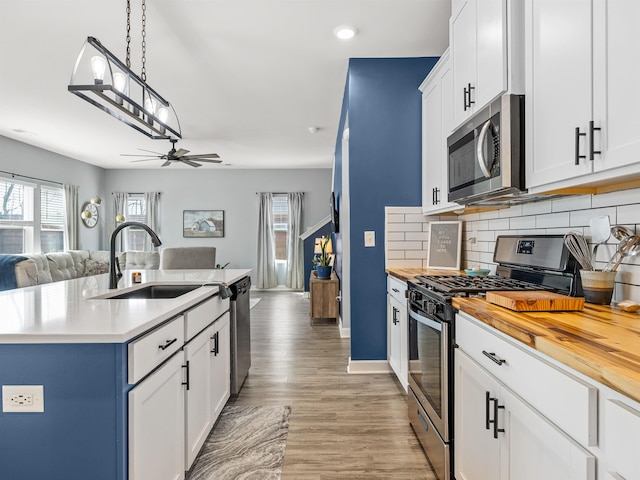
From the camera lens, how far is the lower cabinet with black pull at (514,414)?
2.85 ft

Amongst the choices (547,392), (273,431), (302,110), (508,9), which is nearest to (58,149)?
(302,110)

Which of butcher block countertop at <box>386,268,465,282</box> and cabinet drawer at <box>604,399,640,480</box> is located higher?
butcher block countertop at <box>386,268,465,282</box>

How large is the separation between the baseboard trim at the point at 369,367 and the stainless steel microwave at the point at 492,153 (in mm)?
A: 1626

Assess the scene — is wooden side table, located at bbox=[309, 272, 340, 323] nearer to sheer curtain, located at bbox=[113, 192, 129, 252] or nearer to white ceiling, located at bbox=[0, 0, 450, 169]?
white ceiling, located at bbox=[0, 0, 450, 169]

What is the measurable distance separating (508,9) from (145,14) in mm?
2245

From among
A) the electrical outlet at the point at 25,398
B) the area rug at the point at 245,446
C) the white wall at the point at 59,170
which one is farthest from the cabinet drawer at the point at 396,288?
the white wall at the point at 59,170

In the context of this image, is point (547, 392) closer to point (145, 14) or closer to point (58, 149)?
point (145, 14)

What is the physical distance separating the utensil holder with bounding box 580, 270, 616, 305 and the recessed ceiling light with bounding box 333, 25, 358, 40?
225cm

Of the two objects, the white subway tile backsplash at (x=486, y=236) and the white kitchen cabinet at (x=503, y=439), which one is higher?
the white subway tile backsplash at (x=486, y=236)

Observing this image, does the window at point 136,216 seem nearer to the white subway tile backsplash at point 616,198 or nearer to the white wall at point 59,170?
the white wall at point 59,170

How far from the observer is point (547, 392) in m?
0.99

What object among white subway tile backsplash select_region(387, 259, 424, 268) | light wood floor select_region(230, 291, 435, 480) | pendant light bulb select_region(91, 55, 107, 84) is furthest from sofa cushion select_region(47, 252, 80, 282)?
white subway tile backsplash select_region(387, 259, 424, 268)

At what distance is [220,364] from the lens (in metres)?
2.34

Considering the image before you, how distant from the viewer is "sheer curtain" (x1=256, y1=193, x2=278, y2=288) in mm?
8477
